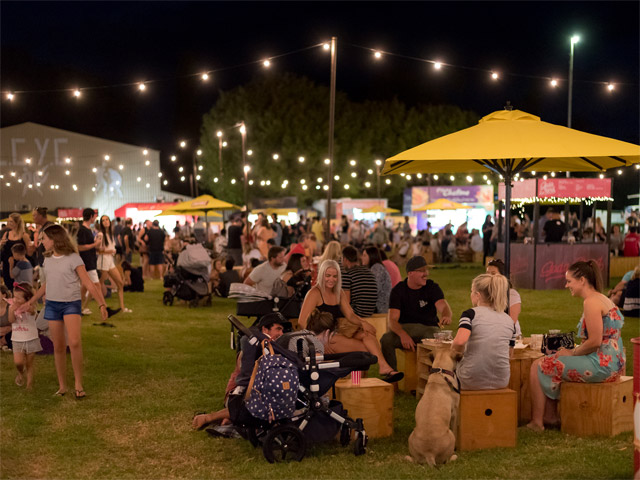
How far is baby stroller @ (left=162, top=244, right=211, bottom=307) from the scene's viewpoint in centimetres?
1387

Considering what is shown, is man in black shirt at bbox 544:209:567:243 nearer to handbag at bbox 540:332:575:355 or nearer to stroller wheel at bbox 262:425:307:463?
handbag at bbox 540:332:575:355

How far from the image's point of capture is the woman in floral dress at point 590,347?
214 inches

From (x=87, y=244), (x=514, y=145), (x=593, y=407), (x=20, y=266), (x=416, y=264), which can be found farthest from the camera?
(x=87, y=244)

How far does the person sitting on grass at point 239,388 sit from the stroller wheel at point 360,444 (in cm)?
88

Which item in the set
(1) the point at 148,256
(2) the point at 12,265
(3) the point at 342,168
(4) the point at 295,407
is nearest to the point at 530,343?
(4) the point at 295,407

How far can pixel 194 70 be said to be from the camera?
72188 millimetres

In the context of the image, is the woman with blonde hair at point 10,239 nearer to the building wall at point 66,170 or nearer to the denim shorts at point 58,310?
the denim shorts at point 58,310

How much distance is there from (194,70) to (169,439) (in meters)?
70.0

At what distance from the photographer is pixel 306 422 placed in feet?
16.9

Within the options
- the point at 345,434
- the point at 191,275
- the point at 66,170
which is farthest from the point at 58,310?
the point at 66,170

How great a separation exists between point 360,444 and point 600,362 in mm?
1979

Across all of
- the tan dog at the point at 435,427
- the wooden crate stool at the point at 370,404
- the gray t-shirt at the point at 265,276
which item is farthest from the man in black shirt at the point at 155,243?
the tan dog at the point at 435,427

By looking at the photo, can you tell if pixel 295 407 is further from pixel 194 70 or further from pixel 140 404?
pixel 194 70

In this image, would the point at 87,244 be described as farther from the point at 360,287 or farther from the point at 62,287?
the point at 360,287
